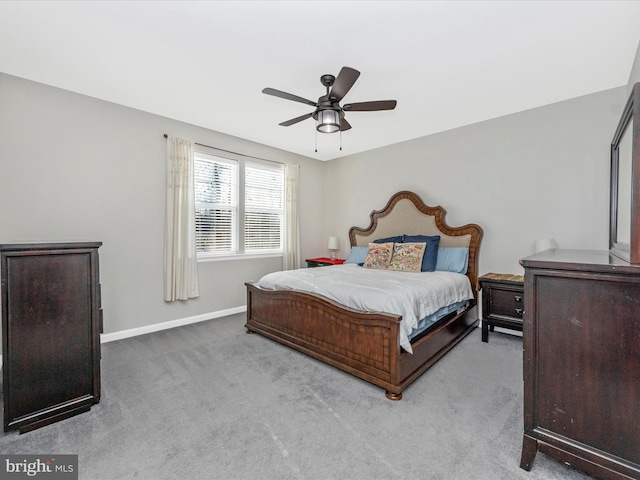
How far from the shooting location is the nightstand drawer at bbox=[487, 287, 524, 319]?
10.1ft

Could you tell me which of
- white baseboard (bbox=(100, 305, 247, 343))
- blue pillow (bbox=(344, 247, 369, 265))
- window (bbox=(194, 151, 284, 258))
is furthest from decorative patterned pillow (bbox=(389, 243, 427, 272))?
white baseboard (bbox=(100, 305, 247, 343))

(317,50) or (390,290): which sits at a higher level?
(317,50)

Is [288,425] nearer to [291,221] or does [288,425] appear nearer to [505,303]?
[505,303]

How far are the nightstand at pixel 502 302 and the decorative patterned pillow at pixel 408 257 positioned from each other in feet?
2.44

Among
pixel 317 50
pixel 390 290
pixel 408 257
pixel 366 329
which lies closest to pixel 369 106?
pixel 317 50

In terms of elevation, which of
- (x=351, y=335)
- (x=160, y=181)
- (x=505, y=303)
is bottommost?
(x=351, y=335)

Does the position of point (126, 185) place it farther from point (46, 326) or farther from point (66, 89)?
point (46, 326)

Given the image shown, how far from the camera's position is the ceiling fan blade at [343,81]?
204cm

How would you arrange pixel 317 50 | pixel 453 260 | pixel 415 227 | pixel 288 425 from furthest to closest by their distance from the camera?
1. pixel 415 227
2. pixel 453 260
3. pixel 317 50
4. pixel 288 425

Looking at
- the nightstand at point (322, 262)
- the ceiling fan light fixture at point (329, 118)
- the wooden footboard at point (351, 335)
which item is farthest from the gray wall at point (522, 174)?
the ceiling fan light fixture at point (329, 118)

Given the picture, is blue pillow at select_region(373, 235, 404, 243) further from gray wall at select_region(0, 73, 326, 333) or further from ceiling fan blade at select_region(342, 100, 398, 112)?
gray wall at select_region(0, 73, 326, 333)

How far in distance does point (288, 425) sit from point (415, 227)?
10.9 feet

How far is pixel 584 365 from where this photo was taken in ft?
4.33

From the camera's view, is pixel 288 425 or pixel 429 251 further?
pixel 429 251
